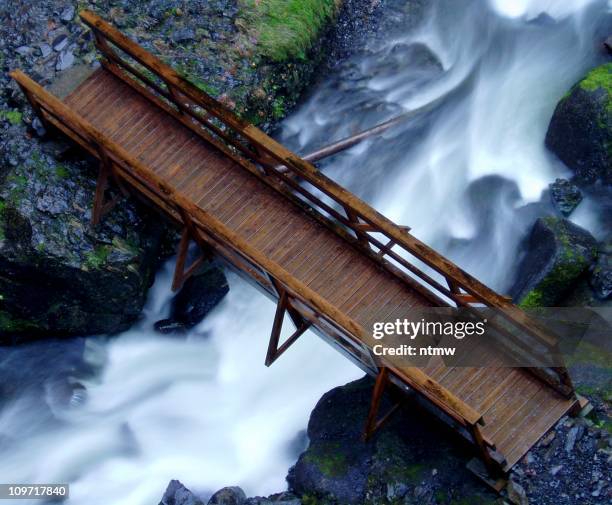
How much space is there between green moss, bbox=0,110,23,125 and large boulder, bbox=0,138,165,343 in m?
0.53

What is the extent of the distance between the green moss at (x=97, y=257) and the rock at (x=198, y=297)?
1993mm

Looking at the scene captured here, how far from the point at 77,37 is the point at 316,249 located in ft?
23.7

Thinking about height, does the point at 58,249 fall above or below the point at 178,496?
above

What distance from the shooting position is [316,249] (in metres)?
13.0

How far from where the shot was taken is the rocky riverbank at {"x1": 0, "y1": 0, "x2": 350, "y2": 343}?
47.1ft

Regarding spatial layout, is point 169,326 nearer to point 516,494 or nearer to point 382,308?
point 382,308

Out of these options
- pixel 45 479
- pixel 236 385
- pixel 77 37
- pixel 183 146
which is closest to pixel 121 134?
pixel 183 146

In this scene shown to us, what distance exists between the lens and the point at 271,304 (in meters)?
16.3

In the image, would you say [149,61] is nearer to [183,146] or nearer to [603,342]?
[183,146]

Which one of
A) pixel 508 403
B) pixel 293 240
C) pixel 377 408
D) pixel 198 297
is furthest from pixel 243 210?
pixel 508 403

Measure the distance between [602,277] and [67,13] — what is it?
39.2 feet

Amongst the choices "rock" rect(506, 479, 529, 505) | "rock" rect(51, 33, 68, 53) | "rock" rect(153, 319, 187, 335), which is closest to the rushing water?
"rock" rect(153, 319, 187, 335)

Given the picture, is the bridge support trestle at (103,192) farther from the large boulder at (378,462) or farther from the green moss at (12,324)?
the large boulder at (378,462)

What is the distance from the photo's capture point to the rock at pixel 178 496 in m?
13.2
